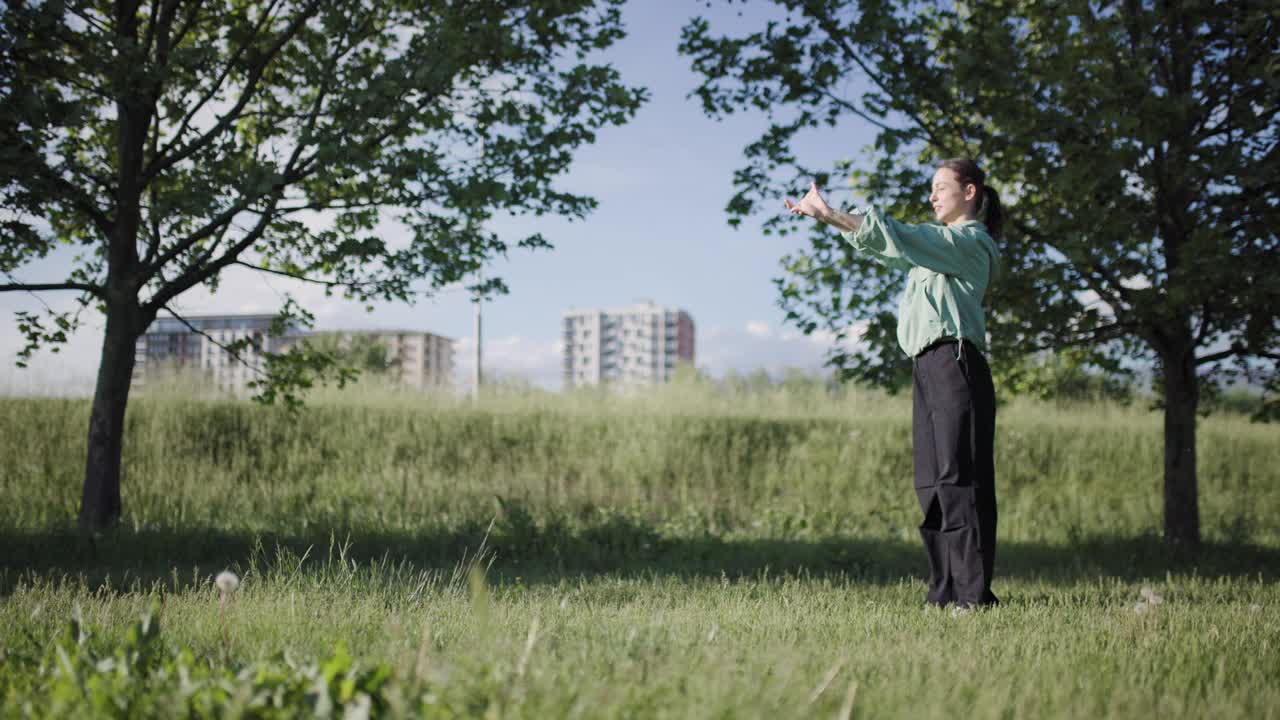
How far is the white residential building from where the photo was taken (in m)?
182

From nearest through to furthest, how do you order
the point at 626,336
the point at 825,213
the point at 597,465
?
the point at 825,213, the point at 597,465, the point at 626,336

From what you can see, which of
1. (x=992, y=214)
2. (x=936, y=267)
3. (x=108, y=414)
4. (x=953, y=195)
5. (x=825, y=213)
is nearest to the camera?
(x=825, y=213)

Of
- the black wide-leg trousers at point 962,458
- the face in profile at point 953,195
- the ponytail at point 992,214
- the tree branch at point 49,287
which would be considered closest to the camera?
the black wide-leg trousers at point 962,458

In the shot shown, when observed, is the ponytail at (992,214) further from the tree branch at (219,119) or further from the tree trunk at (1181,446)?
the tree branch at (219,119)

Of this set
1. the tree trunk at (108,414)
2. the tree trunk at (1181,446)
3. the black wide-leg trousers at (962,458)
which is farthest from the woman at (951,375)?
the tree trunk at (108,414)

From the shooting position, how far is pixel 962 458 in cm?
360

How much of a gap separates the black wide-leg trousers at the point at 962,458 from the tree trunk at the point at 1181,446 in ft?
16.6

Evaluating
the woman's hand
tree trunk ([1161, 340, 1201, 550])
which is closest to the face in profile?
the woman's hand

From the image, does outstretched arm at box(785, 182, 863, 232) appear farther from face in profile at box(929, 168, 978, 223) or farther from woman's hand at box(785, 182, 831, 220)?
face in profile at box(929, 168, 978, 223)

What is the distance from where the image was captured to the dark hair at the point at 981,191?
3.86 meters

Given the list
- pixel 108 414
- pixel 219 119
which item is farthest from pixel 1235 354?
pixel 108 414

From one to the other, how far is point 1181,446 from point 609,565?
566 centimetres

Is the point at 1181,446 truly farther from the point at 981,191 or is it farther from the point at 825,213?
the point at 825,213

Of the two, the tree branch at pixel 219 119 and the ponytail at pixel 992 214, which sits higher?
the tree branch at pixel 219 119
